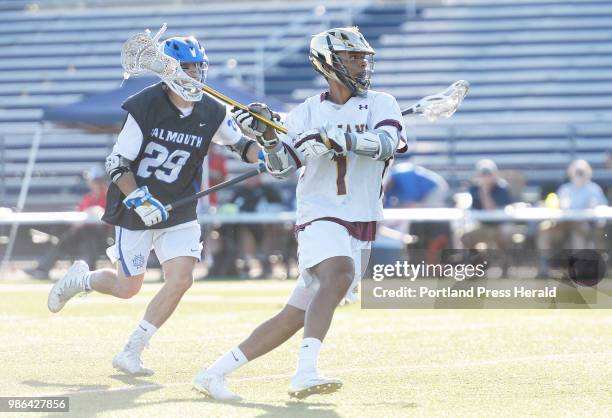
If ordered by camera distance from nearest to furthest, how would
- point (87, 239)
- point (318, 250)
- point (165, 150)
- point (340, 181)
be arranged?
point (318, 250)
point (340, 181)
point (165, 150)
point (87, 239)

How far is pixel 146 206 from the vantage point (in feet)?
24.7

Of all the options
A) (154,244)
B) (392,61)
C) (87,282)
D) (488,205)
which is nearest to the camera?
(154,244)

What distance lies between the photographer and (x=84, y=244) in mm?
17500

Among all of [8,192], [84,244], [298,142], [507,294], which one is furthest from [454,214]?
[298,142]

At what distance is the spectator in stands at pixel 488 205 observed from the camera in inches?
634

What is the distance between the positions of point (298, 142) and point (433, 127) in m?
14.5

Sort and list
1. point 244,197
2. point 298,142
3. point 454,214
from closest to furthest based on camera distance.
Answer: point 298,142, point 454,214, point 244,197

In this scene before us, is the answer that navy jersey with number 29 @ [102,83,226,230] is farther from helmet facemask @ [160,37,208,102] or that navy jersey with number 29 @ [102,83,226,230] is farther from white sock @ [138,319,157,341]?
white sock @ [138,319,157,341]

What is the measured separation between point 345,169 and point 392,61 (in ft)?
59.3

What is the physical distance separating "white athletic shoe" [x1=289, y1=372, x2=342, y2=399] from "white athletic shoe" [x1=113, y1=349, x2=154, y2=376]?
149 centimetres

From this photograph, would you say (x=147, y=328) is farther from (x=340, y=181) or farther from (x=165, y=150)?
(x=340, y=181)

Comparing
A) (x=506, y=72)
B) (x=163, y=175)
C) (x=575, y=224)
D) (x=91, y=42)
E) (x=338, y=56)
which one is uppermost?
(x=91, y=42)

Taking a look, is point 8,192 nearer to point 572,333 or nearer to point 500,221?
point 500,221

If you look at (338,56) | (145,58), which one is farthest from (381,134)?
(145,58)
